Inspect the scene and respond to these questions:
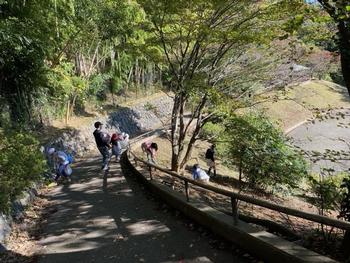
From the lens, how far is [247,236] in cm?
564

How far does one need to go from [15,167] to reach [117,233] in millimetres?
3199

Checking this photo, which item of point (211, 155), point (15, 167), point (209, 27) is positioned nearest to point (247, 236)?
point (15, 167)

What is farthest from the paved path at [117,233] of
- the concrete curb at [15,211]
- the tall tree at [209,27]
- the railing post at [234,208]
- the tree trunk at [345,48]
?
the tall tree at [209,27]

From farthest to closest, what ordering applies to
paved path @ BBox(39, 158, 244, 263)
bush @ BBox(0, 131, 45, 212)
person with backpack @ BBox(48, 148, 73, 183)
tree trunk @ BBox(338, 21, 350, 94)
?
person with backpack @ BBox(48, 148, 73, 183), bush @ BBox(0, 131, 45, 212), paved path @ BBox(39, 158, 244, 263), tree trunk @ BBox(338, 21, 350, 94)

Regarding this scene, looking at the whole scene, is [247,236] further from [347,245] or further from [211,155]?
[211,155]

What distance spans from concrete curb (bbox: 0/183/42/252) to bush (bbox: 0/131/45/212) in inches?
8.3

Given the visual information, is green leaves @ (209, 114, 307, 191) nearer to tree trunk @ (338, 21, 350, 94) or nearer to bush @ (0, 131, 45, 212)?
bush @ (0, 131, 45, 212)

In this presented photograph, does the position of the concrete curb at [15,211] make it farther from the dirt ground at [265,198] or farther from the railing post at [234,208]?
the railing post at [234,208]

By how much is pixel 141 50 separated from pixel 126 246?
8.61 metres

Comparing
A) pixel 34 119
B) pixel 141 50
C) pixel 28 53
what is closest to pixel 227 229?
pixel 141 50

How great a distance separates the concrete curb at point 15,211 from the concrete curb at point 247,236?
325cm

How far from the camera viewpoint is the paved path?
20.4 feet

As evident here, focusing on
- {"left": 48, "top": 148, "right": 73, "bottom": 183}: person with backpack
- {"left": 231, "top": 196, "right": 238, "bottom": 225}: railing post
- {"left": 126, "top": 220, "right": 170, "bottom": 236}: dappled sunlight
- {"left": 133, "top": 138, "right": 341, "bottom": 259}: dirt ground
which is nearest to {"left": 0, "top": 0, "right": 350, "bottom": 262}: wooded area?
{"left": 133, "top": 138, "right": 341, "bottom": 259}: dirt ground

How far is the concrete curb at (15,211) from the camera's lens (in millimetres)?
7375
